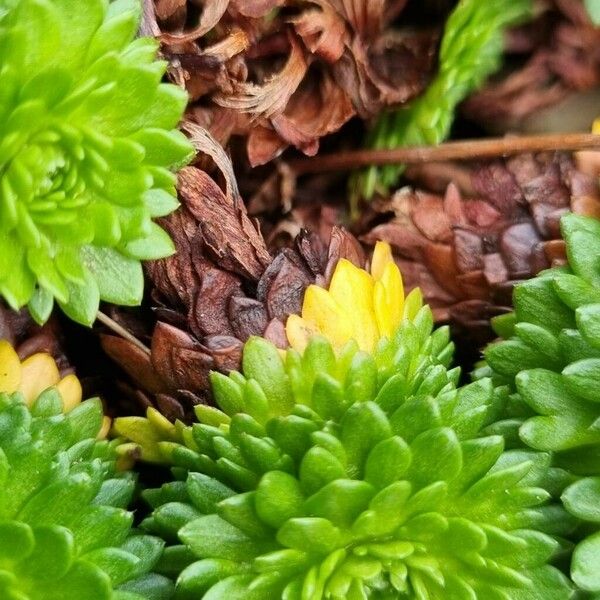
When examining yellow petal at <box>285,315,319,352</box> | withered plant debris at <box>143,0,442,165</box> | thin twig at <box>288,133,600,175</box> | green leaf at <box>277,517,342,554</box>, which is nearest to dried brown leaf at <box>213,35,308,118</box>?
withered plant debris at <box>143,0,442,165</box>

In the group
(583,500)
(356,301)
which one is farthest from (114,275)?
(583,500)

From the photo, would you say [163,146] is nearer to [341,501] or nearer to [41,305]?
[41,305]

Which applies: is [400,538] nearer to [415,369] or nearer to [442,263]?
[415,369]

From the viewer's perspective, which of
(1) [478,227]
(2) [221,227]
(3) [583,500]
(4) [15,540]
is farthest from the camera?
(1) [478,227]

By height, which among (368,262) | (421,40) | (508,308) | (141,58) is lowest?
(508,308)

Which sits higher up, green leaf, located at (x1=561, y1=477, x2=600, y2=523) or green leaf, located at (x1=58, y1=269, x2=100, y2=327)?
green leaf, located at (x1=58, y1=269, x2=100, y2=327)

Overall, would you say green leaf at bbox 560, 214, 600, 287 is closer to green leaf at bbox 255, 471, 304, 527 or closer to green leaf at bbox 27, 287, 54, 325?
green leaf at bbox 255, 471, 304, 527

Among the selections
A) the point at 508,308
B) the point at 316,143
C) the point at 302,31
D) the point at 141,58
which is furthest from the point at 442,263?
the point at 141,58
